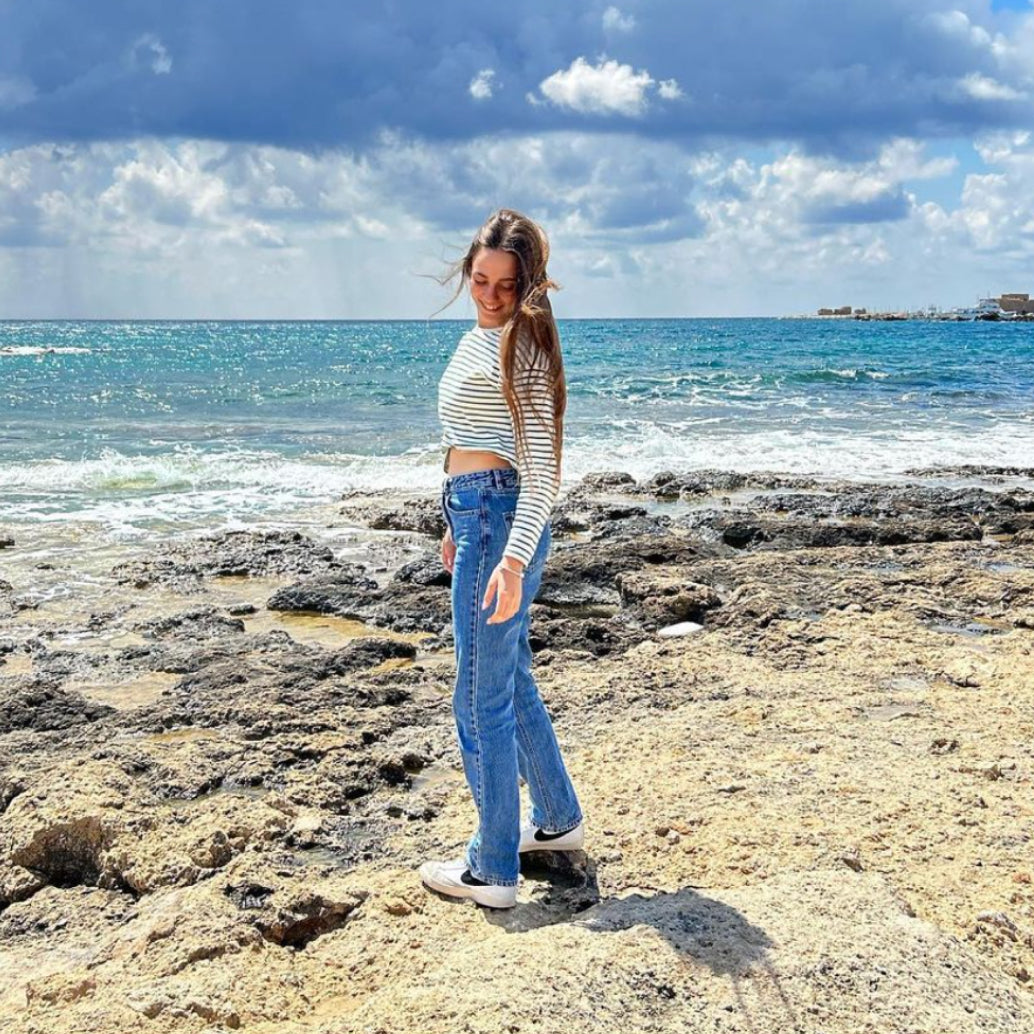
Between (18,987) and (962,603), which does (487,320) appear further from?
(962,603)

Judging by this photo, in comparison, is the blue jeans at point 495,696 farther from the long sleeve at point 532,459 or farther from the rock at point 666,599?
the rock at point 666,599

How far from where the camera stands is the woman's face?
10.2 feet

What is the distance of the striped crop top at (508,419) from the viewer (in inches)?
119

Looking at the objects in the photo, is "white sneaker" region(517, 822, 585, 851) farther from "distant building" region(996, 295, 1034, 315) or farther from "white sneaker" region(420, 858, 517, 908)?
"distant building" region(996, 295, 1034, 315)

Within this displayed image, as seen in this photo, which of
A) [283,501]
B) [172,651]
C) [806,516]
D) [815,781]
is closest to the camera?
[815,781]

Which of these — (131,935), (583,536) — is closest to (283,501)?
(583,536)

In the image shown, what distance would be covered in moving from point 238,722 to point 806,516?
7.53 metres

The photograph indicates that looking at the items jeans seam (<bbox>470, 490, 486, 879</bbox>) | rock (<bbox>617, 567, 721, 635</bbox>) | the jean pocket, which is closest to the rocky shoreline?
rock (<bbox>617, 567, 721, 635</bbox>)

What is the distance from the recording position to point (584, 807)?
397 cm

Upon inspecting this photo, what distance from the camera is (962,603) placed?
23.1 ft

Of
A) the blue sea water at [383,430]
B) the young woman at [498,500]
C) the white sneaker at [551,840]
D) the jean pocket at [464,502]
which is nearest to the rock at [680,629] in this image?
the white sneaker at [551,840]

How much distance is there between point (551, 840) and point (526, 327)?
5.48ft

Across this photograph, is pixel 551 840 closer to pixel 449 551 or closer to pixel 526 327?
pixel 449 551

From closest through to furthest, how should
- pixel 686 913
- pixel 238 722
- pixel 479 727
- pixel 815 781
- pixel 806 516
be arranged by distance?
pixel 686 913 → pixel 479 727 → pixel 815 781 → pixel 238 722 → pixel 806 516
